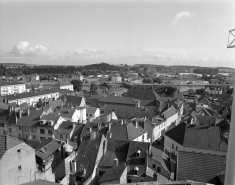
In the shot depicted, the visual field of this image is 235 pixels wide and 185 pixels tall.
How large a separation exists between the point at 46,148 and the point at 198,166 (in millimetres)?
5759

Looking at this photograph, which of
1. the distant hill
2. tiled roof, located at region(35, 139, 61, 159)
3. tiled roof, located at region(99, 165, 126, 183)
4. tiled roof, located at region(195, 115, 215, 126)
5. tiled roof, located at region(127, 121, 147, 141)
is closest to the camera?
tiled roof, located at region(99, 165, 126, 183)

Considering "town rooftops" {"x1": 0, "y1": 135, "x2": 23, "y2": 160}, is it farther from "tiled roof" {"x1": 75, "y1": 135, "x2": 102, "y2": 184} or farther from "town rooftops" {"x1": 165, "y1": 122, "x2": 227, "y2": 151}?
"town rooftops" {"x1": 165, "y1": 122, "x2": 227, "y2": 151}

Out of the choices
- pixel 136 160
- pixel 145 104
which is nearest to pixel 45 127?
pixel 136 160

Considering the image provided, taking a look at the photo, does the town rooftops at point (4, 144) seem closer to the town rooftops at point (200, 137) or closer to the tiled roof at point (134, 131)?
the tiled roof at point (134, 131)

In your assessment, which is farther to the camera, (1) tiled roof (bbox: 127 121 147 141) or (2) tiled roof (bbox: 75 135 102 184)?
(1) tiled roof (bbox: 127 121 147 141)

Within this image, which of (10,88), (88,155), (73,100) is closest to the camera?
(88,155)

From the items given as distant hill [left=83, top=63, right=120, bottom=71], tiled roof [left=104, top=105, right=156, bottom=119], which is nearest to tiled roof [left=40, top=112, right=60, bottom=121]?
tiled roof [left=104, top=105, right=156, bottom=119]

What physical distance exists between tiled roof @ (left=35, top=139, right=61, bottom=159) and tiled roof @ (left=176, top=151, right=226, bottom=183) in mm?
4760

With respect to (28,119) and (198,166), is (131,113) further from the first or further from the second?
(198,166)

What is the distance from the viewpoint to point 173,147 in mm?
11578

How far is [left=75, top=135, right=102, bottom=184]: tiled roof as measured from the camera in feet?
25.6

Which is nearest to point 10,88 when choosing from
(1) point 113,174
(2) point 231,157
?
(1) point 113,174

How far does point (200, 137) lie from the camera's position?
1090 cm

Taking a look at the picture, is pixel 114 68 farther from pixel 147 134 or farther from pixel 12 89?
pixel 147 134
